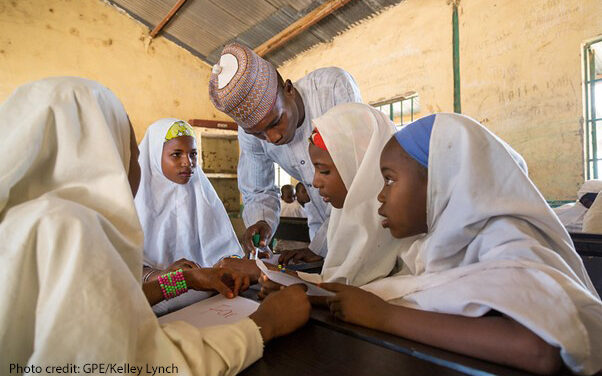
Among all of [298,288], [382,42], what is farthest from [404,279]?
[382,42]

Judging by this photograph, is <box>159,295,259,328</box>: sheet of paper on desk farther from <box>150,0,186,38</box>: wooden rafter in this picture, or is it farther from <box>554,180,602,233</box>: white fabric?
<box>150,0,186,38</box>: wooden rafter

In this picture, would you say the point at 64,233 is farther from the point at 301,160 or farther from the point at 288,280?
the point at 301,160

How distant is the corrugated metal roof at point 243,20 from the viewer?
13.9 ft

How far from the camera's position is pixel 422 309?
896mm

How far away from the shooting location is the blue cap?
1.10 metres

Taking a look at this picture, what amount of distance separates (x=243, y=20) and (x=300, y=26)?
33.5 inches

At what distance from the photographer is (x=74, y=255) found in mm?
556

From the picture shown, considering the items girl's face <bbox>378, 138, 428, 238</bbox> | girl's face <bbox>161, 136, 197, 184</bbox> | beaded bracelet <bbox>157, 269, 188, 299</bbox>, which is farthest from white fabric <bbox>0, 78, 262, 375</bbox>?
girl's face <bbox>161, 136, 197, 184</bbox>

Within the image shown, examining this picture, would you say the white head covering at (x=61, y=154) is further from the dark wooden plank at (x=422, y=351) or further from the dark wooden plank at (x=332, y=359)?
the dark wooden plank at (x=422, y=351)

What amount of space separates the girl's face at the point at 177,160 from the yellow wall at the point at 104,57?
373 centimetres

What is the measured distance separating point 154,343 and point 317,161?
3.59 ft

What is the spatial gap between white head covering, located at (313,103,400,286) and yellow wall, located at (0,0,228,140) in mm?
4854

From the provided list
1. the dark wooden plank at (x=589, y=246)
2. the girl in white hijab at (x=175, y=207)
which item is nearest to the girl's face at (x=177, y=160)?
the girl in white hijab at (x=175, y=207)

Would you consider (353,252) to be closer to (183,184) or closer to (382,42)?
(183,184)
